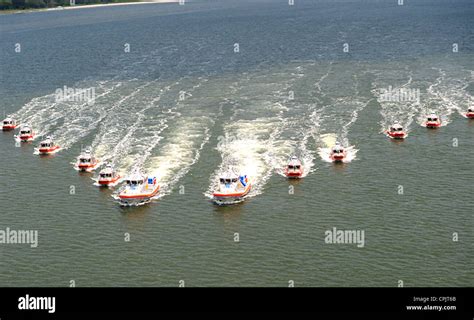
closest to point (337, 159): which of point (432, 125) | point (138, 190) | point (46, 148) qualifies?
point (432, 125)

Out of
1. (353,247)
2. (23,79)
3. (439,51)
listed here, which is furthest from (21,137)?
(439,51)

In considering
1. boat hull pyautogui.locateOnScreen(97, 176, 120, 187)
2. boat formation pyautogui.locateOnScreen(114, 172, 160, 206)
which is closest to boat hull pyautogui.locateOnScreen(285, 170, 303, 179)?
boat formation pyautogui.locateOnScreen(114, 172, 160, 206)

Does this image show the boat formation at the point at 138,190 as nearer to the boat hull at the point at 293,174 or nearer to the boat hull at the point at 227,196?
the boat hull at the point at 227,196

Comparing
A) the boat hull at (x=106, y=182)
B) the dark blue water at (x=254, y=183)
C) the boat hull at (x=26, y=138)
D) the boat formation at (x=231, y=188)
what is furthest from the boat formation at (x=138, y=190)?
the boat hull at (x=26, y=138)

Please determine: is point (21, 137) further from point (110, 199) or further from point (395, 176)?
point (395, 176)
